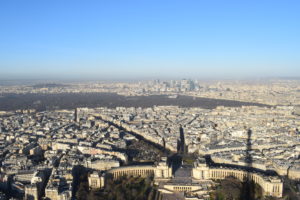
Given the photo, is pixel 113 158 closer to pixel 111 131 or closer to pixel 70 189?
pixel 70 189

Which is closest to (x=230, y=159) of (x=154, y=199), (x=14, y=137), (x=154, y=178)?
(x=154, y=178)

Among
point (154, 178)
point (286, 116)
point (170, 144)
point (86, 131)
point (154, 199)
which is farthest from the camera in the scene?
point (286, 116)

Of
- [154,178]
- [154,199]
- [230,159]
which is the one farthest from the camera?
[230,159]

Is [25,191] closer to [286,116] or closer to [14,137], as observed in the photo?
[14,137]

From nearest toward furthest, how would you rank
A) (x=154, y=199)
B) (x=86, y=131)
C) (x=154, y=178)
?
1. (x=154, y=199)
2. (x=154, y=178)
3. (x=86, y=131)

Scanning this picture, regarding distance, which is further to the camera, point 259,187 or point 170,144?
point 170,144

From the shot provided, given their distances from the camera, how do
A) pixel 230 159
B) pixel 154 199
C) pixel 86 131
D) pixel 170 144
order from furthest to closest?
pixel 86 131 → pixel 170 144 → pixel 230 159 → pixel 154 199

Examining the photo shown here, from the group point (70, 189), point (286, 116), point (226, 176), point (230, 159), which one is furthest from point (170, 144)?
point (286, 116)

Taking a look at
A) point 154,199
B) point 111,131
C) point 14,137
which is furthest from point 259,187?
point 14,137
